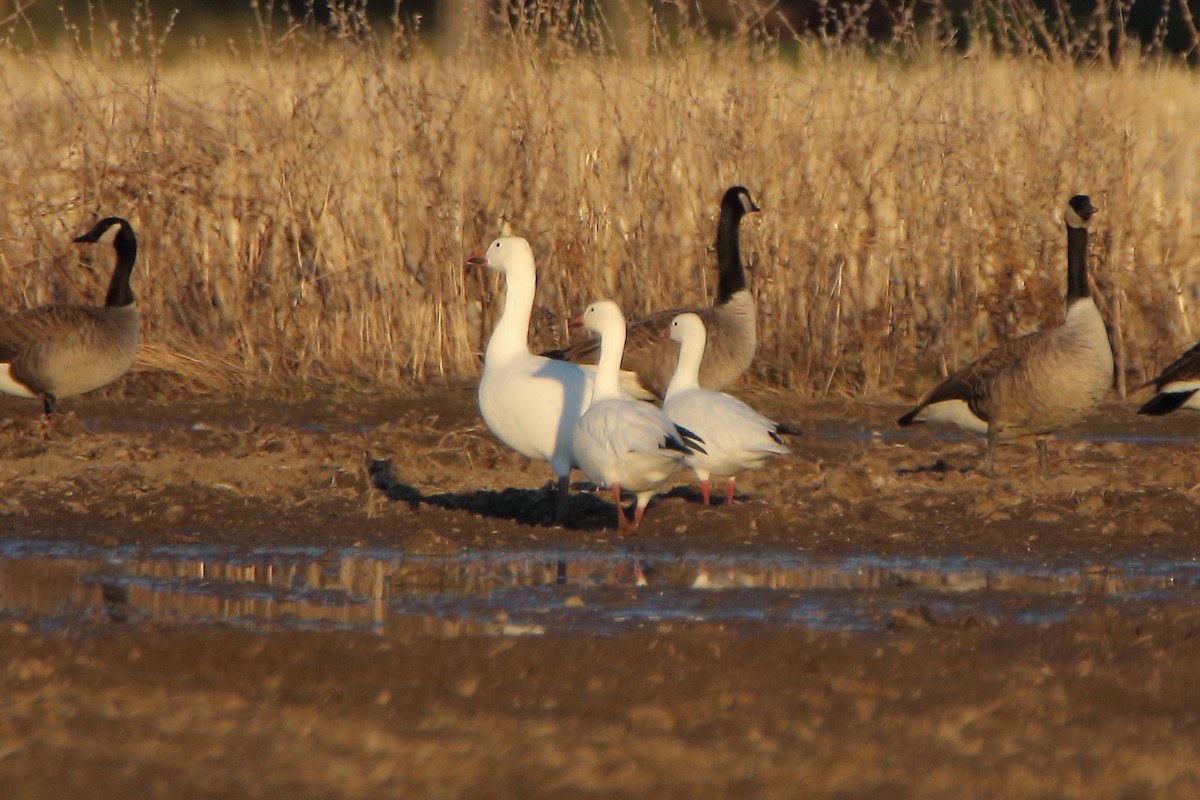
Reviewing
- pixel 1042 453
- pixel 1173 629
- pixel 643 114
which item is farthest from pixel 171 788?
pixel 643 114

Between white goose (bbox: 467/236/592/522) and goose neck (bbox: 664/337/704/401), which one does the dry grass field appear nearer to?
goose neck (bbox: 664/337/704/401)

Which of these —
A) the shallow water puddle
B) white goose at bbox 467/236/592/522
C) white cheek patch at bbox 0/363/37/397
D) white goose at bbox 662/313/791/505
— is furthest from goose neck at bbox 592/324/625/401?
white cheek patch at bbox 0/363/37/397

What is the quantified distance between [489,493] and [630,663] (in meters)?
4.53

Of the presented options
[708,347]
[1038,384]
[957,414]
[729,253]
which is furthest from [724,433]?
[729,253]

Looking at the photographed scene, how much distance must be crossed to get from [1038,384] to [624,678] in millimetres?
5863

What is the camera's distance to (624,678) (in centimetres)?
541

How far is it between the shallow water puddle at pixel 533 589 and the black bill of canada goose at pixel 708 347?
13.8 feet

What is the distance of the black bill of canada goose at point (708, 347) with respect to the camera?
12469 mm

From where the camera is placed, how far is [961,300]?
14.4 metres

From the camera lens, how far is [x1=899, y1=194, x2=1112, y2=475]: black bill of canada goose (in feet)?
34.9

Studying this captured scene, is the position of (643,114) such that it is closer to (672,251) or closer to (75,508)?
(672,251)

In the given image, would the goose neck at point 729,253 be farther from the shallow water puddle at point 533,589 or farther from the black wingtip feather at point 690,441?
the shallow water puddle at point 533,589

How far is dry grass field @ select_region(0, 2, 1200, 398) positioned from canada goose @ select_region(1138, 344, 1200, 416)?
249cm

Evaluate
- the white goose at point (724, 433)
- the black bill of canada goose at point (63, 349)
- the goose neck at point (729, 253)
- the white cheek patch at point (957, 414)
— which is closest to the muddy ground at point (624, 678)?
the white goose at point (724, 433)
